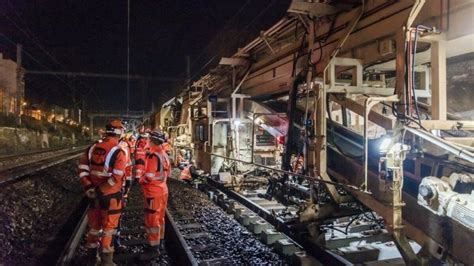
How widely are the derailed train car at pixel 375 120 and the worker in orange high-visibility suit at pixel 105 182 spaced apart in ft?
7.70

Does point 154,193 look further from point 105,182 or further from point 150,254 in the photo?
point 105,182

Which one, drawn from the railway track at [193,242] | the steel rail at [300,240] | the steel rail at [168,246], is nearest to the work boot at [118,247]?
the railway track at [193,242]

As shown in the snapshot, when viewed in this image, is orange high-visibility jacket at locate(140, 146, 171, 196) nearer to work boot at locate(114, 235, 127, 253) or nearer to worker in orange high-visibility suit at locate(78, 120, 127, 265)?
worker in orange high-visibility suit at locate(78, 120, 127, 265)

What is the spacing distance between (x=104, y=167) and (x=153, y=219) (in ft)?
3.98

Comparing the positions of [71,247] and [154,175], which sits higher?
[154,175]

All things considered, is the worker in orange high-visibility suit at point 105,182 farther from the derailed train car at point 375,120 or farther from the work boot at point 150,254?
the derailed train car at point 375,120

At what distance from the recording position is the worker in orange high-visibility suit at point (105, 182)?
16.1 ft

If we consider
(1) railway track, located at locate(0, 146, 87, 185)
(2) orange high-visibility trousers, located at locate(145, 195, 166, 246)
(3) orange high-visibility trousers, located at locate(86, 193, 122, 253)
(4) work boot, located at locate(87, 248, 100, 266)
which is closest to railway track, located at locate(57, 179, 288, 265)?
(4) work boot, located at locate(87, 248, 100, 266)

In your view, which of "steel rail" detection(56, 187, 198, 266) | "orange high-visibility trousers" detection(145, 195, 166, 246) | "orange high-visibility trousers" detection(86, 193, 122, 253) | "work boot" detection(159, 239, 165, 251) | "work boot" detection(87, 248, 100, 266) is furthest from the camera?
"work boot" detection(159, 239, 165, 251)

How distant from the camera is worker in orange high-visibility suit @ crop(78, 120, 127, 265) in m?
4.92

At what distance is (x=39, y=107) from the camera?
60.5m

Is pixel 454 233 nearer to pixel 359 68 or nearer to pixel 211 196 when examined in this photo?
pixel 359 68

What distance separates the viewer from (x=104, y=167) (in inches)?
197

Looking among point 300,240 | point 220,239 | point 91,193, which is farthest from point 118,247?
point 300,240
